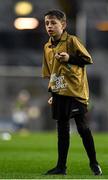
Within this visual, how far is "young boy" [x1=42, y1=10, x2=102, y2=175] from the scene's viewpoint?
9.71 metres

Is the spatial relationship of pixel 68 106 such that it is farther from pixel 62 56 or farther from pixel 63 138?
pixel 62 56

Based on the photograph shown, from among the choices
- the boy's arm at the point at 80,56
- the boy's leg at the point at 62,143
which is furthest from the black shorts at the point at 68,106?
the boy's arm at the point at 80,56

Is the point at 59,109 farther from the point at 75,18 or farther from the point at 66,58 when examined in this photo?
the point at 75,18

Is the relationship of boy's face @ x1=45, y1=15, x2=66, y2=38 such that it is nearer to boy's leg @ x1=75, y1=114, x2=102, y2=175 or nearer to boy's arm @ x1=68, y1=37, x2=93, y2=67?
boy's arm @ x1=68, y1=37, x2=93, y2=67

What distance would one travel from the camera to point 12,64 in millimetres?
41219

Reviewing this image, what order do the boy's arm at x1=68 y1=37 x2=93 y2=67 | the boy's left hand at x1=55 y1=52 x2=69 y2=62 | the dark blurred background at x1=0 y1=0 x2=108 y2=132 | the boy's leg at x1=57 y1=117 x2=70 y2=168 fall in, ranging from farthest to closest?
the dark blurred background at x1=0 y1=0 x2=108 y2=132 < the boy's leg at x1=57 y1=117 x2=70 y2=168 < the boy's arm at x1=68 y1=37 x2=93 y2=67 < the boy's left hand at x1=55 y1=52 x2=69 y2=62

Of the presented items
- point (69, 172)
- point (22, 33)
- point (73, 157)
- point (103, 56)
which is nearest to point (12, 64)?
point (22, 33)

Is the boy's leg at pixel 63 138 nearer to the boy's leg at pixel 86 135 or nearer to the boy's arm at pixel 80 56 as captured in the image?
the boy's leg at pixel 86 135

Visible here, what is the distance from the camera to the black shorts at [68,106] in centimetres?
975

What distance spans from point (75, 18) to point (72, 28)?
0.49m

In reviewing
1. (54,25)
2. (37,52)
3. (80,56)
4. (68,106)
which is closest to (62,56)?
(80,56)

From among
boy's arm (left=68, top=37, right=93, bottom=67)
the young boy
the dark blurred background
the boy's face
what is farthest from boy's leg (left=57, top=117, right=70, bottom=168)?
the dark blurred background

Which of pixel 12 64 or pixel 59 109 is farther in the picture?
pixel 12 64

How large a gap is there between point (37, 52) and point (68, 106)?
103ft
